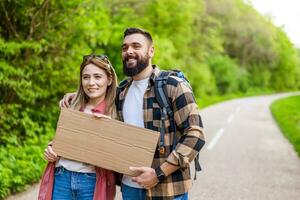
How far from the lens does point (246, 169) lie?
27.4 feet

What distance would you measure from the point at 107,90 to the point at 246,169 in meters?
5.82

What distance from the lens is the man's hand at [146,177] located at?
268 centimetres

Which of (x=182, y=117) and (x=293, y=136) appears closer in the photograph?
(x=182, y=117)

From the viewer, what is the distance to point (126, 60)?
2871 mm

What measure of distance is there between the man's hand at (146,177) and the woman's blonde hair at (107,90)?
1.53 feet

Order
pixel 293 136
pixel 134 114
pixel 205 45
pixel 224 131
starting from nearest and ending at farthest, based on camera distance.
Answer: pixel 134 114 → pixel 293 136 → pixel 224 131 → pixel 205 45

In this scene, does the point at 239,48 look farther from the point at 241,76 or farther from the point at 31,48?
the point at 31,48

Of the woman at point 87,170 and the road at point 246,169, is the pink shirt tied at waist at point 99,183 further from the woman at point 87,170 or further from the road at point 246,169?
the road at point 246,169

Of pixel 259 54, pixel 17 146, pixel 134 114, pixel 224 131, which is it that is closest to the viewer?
pixel 134 114

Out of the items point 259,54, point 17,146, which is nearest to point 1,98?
point 17,146

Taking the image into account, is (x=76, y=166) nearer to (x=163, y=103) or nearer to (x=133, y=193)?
(x=133, y=193)

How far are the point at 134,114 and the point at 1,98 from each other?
6017mm

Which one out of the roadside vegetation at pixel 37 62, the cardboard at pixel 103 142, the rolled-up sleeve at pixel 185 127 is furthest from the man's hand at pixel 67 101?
the roadside vegetation at pixel 37 62

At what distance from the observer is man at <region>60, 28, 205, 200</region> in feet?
8.81
